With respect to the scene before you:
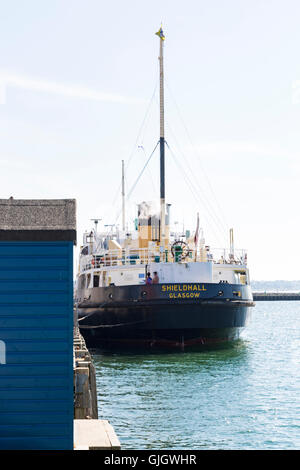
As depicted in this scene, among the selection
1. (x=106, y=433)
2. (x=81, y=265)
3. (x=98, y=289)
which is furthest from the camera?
(x=81, y=265)

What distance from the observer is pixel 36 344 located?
7617 millimetres

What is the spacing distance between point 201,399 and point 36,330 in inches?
479

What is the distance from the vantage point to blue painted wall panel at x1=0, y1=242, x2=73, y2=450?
755 centimetres

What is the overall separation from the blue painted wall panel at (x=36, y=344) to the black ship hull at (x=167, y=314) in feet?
68.8

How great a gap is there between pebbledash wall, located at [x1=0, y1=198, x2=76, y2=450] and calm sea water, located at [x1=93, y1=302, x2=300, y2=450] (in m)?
6.40

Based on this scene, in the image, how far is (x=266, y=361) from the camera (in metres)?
28.7

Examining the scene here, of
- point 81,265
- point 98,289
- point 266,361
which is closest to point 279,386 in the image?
point 266,361

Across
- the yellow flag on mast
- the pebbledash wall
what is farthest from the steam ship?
the pebbledash wall

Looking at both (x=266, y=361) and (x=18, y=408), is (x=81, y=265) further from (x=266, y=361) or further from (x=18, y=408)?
(x=18, y=408)

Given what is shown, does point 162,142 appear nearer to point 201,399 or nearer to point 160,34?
point 160,34

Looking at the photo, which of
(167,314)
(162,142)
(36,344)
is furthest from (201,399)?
(162,142)

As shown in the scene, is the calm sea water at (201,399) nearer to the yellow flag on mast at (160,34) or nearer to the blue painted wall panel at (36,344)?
the blue painted wall panel at (36,344)
